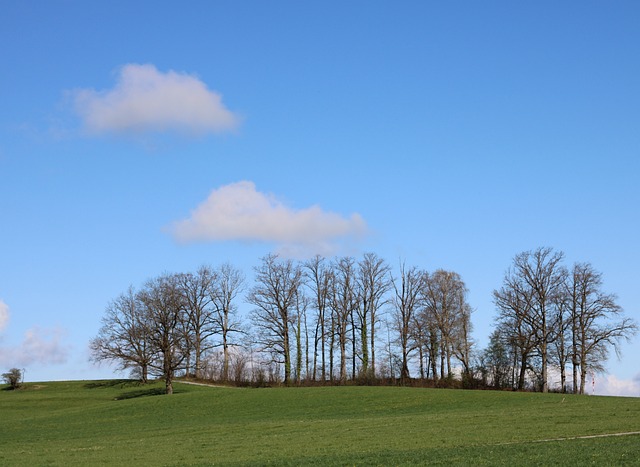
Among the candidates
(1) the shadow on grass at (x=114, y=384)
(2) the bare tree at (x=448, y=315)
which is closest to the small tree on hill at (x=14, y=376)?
(1) the shadow on grass at (x=114, y=384)

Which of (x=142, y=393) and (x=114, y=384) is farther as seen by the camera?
(x=114, y=384)

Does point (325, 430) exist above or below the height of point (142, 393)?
above

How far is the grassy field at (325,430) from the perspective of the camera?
22953 millimetres

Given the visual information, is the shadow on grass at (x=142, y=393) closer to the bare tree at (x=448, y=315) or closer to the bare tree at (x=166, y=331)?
the bare tree at (x=166, y=331)

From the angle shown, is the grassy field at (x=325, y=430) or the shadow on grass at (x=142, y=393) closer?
the grassy field at (x=325, y=430)

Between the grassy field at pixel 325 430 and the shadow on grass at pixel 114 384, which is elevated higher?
the grassy field at pixel 325 430

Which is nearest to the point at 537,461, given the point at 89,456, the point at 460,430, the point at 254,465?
the point at 254,465

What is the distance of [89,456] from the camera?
28875mm

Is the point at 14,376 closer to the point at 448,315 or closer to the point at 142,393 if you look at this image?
the point at 142,393

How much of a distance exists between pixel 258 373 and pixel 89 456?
160ft

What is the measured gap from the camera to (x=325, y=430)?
34.5 meters

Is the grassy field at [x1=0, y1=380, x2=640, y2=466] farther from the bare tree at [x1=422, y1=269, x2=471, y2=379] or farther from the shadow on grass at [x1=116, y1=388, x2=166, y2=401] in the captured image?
the bare tree at [x1=422, y1=269, x2=471, y2=379]

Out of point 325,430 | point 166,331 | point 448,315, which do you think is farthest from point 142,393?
point 325,430

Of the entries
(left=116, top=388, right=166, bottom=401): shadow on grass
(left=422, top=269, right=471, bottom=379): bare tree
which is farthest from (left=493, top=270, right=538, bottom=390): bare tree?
(left=116, top=388, right=166, bottom=401): shadow on grass
